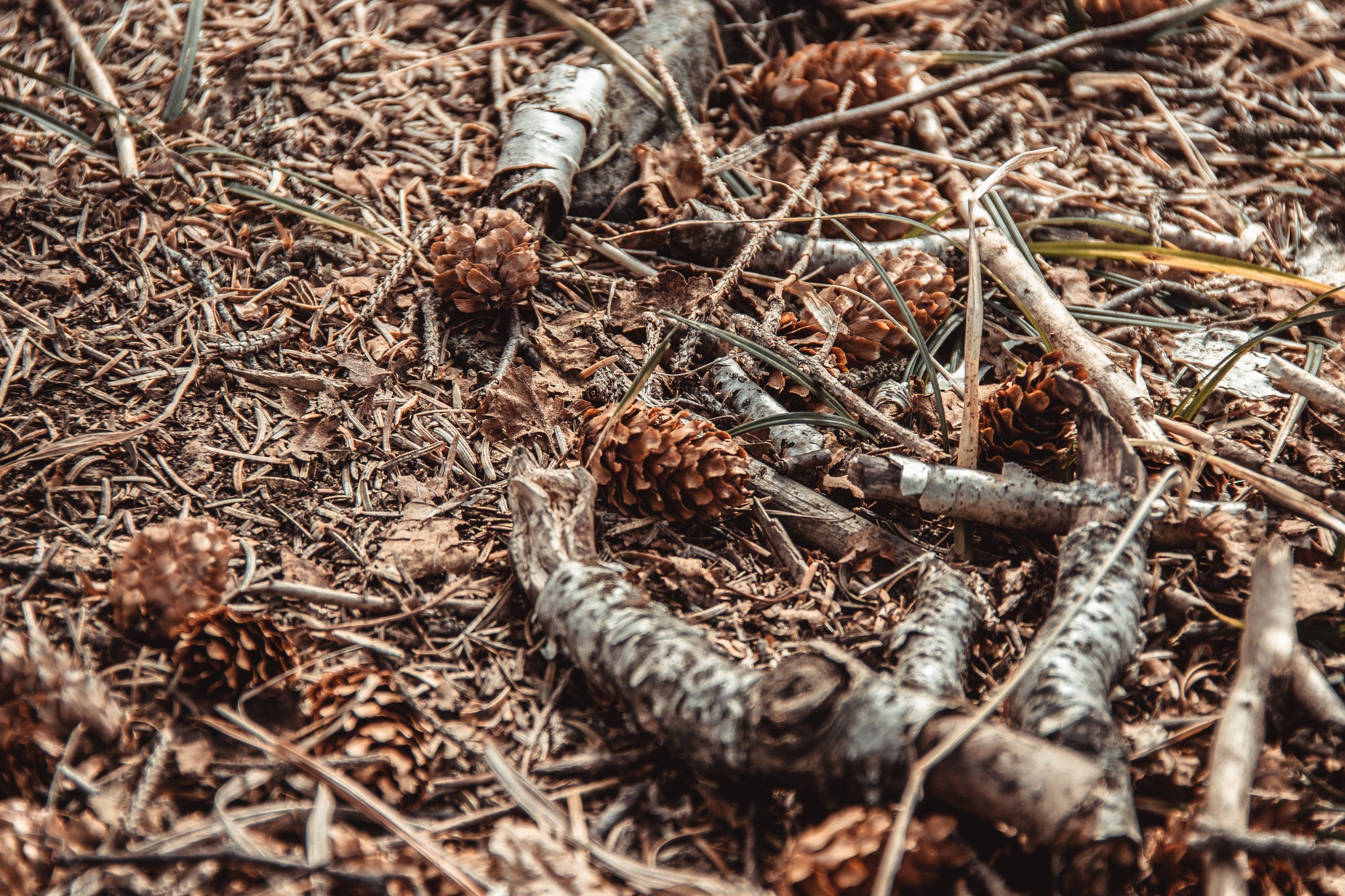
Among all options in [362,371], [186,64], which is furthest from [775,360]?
[186,64]

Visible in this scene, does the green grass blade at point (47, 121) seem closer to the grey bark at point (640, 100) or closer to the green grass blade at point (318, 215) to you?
the green grass blade at point (318, 215)

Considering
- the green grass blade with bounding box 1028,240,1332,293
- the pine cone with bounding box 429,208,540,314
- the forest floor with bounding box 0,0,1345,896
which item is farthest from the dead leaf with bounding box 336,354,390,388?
the green grass blade with bounding box 1028,240,1332,293

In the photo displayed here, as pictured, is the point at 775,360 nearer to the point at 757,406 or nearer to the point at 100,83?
the point at 757,406

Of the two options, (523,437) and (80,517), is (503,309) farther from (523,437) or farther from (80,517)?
(80,517)

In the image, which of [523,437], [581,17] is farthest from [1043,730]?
[581,17]

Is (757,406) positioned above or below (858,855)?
above

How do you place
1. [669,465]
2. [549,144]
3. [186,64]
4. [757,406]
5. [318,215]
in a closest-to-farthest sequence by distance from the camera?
[669,465] < [757,406] < [318,215] < [549,144] < [186,64]
